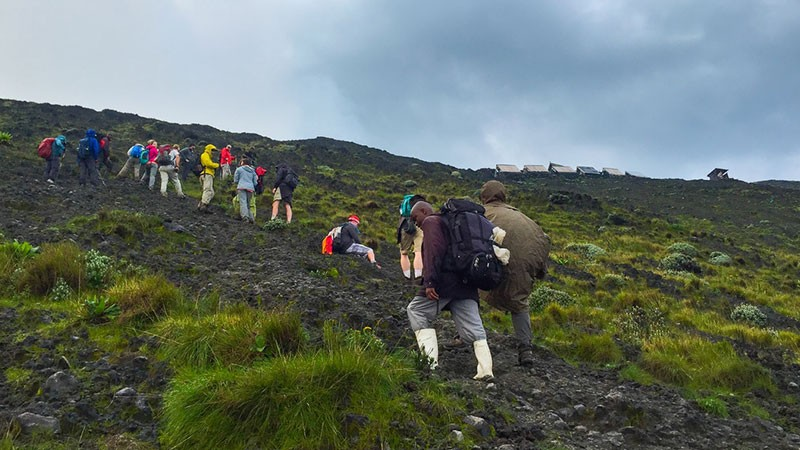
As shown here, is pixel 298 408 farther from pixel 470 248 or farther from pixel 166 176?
pixel 166 176

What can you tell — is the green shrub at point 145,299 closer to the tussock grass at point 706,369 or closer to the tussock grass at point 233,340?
the tussock grass at point 233,340

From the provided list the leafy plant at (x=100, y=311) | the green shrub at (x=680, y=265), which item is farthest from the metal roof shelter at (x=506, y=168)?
the leafy plant at (x=100, y=311)

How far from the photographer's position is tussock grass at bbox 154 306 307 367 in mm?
4161

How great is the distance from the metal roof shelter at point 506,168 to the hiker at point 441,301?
6027cm

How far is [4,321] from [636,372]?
22.2ft

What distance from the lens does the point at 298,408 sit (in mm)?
3264

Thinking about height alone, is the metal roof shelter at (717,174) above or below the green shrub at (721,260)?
above

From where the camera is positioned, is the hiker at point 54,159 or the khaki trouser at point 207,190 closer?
the khaki trouser at point 207,190

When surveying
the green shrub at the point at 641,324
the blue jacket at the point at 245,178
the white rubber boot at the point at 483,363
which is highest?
the blue jacket at the point at 245,178

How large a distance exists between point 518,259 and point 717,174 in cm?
7321

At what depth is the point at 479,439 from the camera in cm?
348

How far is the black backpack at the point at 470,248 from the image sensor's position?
483 centimetres

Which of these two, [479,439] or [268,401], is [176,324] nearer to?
[268,401]

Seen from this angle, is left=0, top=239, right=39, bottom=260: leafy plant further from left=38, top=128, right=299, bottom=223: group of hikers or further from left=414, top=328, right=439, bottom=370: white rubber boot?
left=38, top=128, right=299, bottom=223: group of hikers
